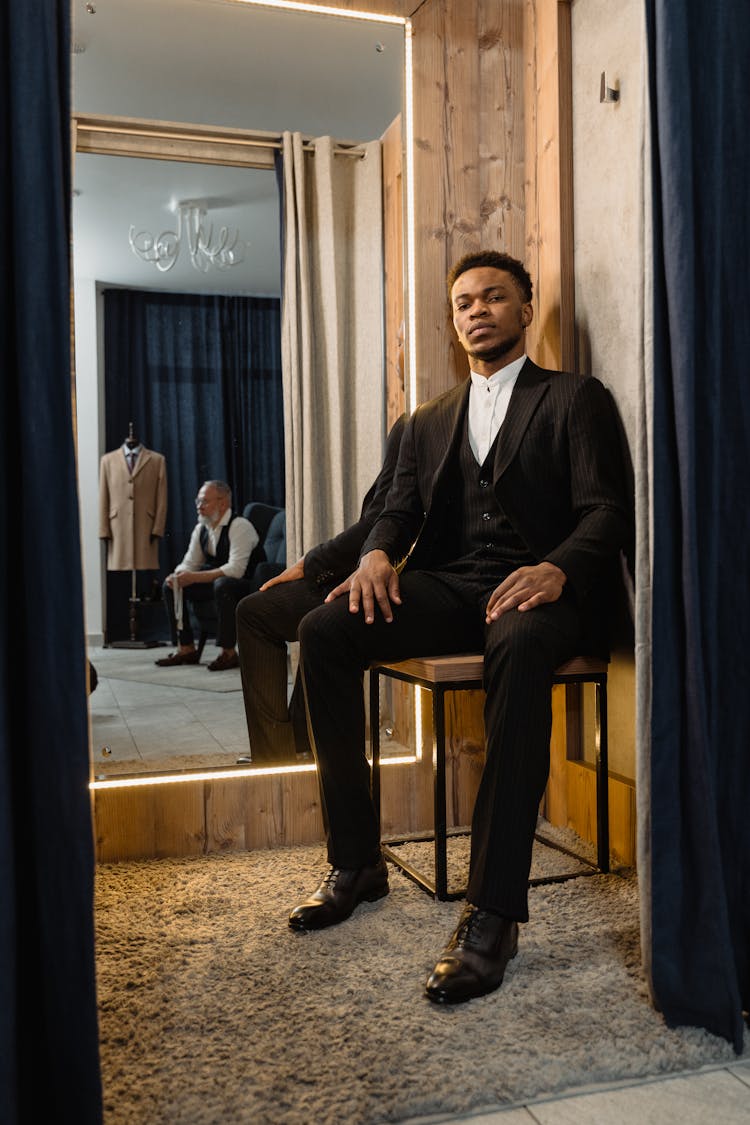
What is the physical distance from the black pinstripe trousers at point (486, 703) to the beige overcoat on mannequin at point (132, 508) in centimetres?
47

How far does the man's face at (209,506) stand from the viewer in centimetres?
227

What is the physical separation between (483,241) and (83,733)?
1818 mm

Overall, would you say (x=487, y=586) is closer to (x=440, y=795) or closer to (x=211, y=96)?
(x=440, y=795)

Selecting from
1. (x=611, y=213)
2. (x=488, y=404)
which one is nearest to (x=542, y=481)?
(x=488, y=404)

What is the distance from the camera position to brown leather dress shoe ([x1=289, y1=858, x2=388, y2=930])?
1816 millimetres

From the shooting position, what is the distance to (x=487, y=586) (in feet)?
6.77

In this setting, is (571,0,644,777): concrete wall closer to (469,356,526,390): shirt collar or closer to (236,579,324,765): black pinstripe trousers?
(469,356,526,390): shirt collar

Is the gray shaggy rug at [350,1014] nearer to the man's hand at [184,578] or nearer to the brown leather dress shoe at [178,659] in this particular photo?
the brown leather dress shoe at [178,659]

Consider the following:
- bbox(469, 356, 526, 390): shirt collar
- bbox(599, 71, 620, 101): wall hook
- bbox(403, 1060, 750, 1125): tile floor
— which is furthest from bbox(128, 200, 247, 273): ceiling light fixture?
bbox(403, 1060, 750, 1125): tile floor

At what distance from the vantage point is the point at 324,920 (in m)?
1.82

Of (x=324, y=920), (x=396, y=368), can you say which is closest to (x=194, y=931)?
(x=324, y=920)

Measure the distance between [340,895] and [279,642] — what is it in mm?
686

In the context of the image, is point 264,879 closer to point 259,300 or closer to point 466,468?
point 466,468

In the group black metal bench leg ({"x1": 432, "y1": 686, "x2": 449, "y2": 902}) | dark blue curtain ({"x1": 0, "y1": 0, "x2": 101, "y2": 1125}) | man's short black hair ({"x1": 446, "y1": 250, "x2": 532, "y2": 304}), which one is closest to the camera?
dark blue curtain ({"x1": 0, "y1": 0, "x2": 101, "y2": 1125})
